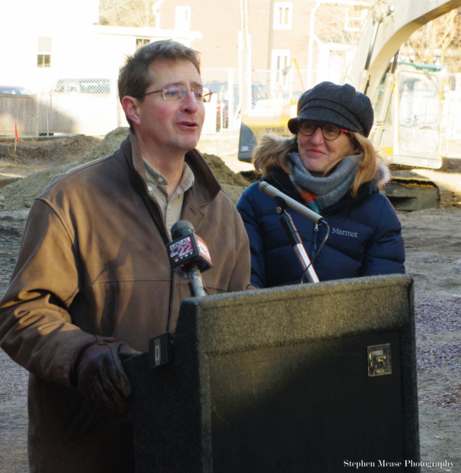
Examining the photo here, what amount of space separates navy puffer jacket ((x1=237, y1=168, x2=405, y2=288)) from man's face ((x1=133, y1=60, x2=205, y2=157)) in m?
1.33

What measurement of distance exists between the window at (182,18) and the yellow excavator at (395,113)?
29.3 m

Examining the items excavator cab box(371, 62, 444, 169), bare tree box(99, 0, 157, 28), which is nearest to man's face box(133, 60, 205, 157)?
excavator cab box(371, 62, 444, 169)

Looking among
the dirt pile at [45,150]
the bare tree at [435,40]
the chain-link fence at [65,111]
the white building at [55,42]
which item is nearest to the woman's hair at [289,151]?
the dirt pile at [45,150]

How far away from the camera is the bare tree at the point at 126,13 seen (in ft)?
181

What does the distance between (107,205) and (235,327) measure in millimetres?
841

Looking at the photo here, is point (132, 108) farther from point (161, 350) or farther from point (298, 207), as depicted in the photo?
point (161, 350)

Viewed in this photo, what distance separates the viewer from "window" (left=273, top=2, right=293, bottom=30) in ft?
144

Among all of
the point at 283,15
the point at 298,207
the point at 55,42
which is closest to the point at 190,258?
the point at 298,207

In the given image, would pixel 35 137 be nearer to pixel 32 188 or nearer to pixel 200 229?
pixel 32 188

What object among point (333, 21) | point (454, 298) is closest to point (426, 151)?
point (454, 298)

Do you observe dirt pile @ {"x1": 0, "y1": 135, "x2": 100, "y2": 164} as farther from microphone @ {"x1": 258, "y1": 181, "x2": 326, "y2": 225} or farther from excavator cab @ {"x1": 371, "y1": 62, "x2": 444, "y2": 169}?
microphone @ {"x1": 258, "y1": 181, "x2": 326, "y2": 225}

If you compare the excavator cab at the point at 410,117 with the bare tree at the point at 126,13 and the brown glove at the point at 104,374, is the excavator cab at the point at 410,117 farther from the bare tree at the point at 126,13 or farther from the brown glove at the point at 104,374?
the bare tree at the point at 126,13

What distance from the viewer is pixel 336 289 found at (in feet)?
5.85

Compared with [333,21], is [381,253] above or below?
below
